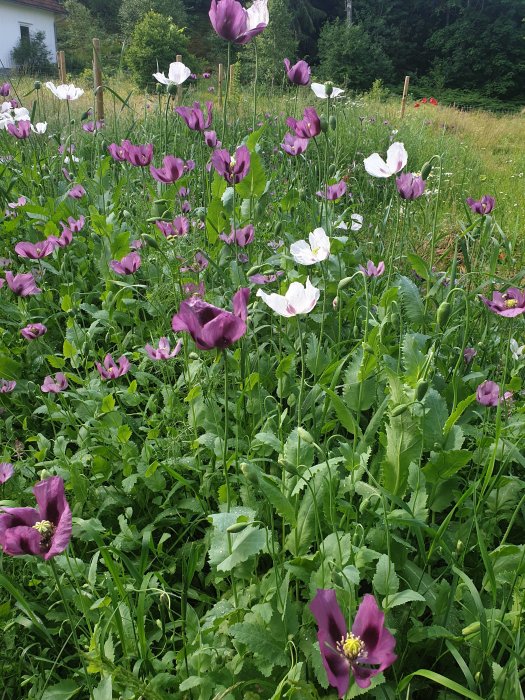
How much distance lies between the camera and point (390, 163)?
176cm

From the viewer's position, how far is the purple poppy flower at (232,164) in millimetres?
1811

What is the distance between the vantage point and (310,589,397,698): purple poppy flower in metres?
0.70

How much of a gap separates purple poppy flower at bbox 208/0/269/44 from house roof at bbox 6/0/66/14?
32.8 m

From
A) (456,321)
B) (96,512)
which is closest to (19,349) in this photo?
(96,512)

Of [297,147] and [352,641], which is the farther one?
[297,147]

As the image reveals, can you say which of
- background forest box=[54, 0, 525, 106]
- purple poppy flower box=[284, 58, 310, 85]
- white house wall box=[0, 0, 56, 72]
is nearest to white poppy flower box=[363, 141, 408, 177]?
purple poppy flower box=[284, 58, 310, 85]

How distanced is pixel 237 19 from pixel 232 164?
0.40 m

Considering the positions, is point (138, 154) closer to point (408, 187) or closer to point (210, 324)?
point (408, 187)

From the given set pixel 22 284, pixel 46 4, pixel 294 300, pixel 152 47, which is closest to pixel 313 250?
pixel 294 300

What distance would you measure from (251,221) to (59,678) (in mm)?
1632

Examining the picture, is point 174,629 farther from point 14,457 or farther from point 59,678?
point 14,457

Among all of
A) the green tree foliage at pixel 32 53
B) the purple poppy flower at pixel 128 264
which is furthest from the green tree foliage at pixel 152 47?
the purple poppy flower at pixel 128 264

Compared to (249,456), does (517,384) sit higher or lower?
higher

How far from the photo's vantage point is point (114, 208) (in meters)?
2.81
